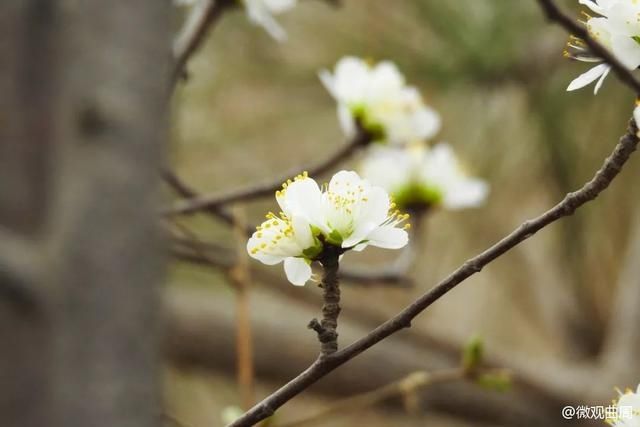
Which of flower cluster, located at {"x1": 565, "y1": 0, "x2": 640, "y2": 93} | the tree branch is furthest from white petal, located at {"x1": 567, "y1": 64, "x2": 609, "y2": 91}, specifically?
the tree branch

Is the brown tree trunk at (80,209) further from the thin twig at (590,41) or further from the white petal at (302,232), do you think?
the thin twig at (590,41)

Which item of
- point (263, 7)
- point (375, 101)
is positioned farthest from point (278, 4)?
point (375, 101)

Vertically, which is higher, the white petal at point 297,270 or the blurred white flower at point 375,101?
the blurred white flower at point 375,101

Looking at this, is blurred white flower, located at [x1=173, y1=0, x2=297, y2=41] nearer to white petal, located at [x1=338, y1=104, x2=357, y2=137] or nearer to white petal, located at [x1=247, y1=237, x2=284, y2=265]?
white petal, located at [x1=338, y1=104, x2=357, y2=137]

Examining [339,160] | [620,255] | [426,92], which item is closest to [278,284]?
[426,92]

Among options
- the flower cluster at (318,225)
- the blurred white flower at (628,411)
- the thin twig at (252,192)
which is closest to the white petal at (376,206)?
the flower cluster at (318,225)

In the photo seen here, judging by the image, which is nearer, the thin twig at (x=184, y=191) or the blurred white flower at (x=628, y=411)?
the blurred white flower at (x=628, y=411)

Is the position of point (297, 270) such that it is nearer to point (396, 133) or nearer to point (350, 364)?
point (396, 133)

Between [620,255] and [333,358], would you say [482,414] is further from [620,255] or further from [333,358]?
[333,358]
